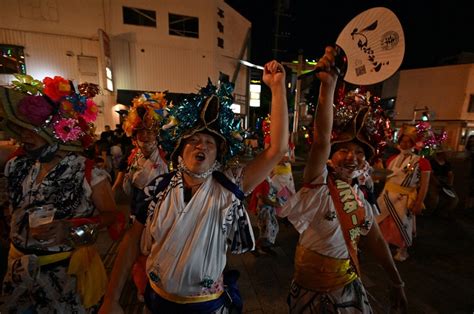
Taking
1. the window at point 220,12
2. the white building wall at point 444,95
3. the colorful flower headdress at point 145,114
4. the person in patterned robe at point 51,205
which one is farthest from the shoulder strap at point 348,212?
the white building wall at point 444,95

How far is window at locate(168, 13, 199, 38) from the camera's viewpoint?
54.2ft

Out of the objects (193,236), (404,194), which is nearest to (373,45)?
(193,236)

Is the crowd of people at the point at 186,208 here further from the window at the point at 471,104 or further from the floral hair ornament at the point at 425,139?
the window at the point at 471,104

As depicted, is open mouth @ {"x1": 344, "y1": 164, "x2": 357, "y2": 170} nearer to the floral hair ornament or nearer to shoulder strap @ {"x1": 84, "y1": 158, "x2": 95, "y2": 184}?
shoulder strap @ {"x1": 84, "y1": 158, "x2": 95, "y2": 184}

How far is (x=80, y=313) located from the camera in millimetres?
2064

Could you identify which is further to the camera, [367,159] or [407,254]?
[407,254]

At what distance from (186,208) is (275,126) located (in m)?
0.80

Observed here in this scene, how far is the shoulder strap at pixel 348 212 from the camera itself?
1913 mm

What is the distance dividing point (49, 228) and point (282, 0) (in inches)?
623

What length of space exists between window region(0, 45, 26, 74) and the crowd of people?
15.6m

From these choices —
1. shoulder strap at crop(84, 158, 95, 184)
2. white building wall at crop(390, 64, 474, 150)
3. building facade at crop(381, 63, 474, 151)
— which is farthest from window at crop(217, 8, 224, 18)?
white building wall at crop(390, 64, 474, 150)

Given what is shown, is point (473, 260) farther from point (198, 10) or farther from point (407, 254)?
point (198, 10)

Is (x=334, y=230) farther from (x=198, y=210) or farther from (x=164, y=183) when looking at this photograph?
(x=164, y=183)

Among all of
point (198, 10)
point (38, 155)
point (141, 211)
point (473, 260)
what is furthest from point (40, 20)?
point (473, 260)
